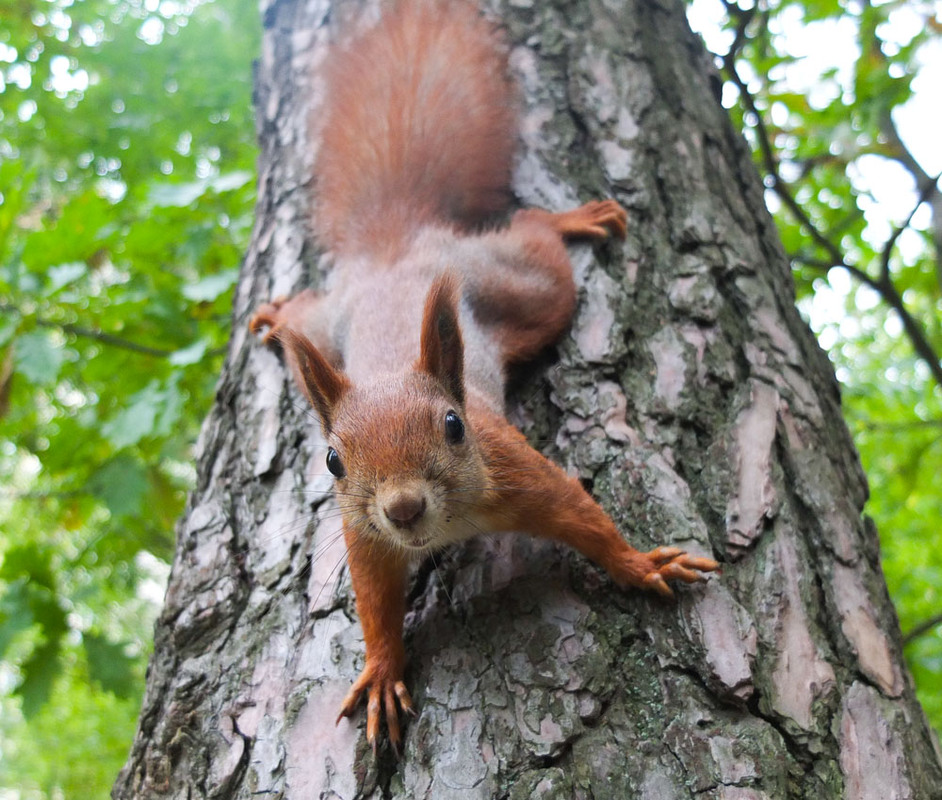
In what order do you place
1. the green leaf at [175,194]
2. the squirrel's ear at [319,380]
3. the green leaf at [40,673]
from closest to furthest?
1. the squirrel's ear at [319,380]
2. the green leaf at [40,673]
3. the green leaf at [175,194]

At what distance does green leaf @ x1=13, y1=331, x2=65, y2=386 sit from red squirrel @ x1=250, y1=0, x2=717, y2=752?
0.68 meters

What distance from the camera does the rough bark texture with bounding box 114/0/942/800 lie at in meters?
1.38

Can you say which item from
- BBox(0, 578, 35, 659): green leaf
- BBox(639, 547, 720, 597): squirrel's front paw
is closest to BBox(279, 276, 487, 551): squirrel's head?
BBox(639, 547, 720, 597): squirrel's front paw

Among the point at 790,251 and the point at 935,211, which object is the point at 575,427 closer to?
the point at 790,251

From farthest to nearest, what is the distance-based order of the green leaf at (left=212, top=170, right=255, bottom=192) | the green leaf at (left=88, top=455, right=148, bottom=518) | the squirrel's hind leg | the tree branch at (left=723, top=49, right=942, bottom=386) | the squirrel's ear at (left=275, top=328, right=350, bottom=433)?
the green leaf at (left=212, top=170, right=255, bottom=192), the tree branch at (left=723, top=49, right=942, bottom=386), the green leaf at (left=88, top=455, right=148, bottom=518), the squirrel's hind leg, the squirrel's ear at (left=275, top=328, right=350, bottom=433)

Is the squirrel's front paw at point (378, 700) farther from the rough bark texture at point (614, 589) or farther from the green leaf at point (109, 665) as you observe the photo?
the green leaf at point (109, 665)

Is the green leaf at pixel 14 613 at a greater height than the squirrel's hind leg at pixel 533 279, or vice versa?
the squirrel's hind leg at pixel 533 279

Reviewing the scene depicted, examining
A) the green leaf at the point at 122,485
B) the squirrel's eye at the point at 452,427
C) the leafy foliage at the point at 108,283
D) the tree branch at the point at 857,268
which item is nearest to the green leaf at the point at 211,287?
the leafy foliage at the point at 108,283

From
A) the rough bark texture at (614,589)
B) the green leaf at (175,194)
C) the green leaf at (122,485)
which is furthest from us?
the green leaf at (175,194)

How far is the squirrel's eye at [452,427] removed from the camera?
1.65 meters

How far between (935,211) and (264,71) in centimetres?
302

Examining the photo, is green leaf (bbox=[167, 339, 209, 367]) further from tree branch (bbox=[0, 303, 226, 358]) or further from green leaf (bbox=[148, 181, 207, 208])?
green leaf (bbox=[148, 181, 207, 208])

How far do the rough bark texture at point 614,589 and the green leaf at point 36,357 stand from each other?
1.82 ft

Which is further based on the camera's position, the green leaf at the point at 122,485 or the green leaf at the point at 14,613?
the green leaf at the point at 122,485
